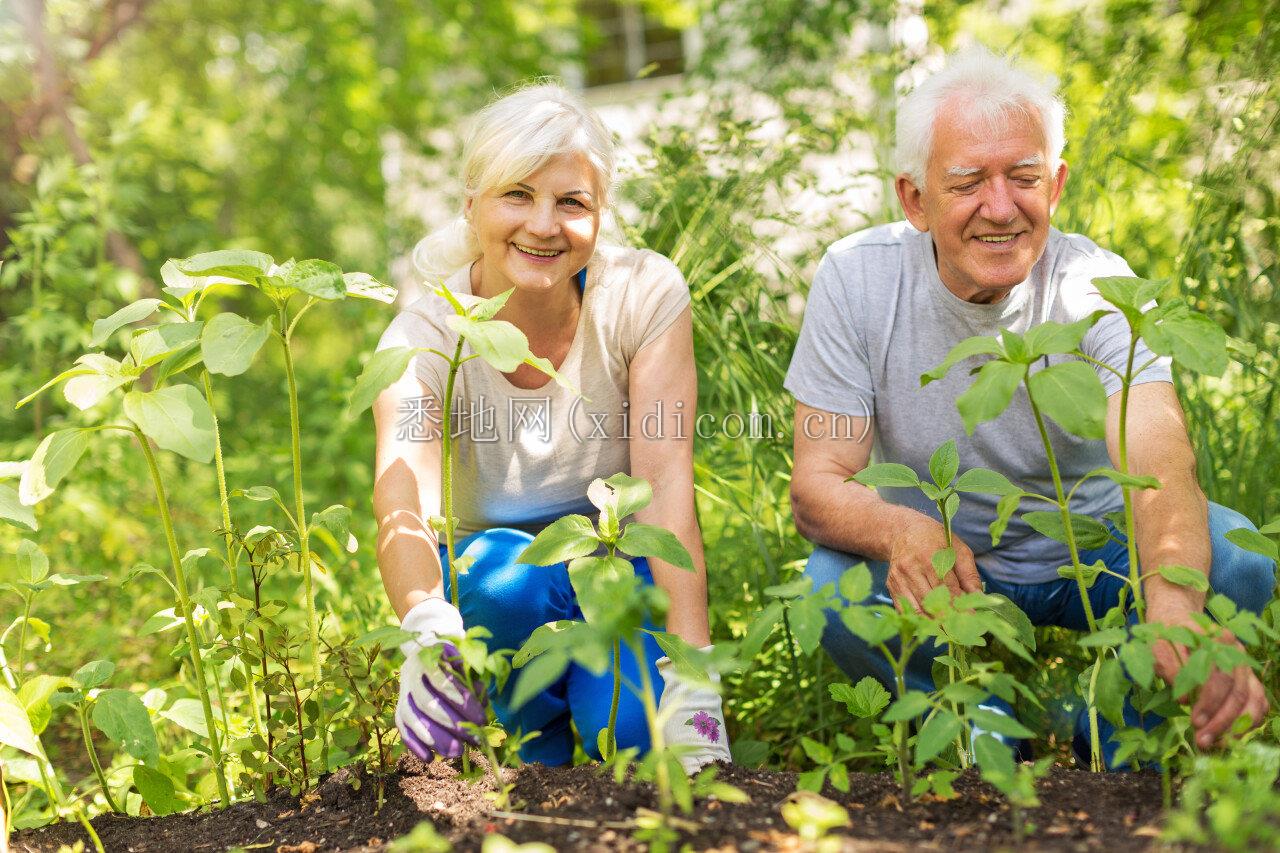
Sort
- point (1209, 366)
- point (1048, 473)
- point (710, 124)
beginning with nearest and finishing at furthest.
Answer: point (1209, 366) → point (1048, 473) → point (710, 124)

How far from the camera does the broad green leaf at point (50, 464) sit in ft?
4.00

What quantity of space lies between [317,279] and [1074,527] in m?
1.01

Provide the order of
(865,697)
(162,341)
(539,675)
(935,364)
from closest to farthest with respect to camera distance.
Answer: (539,675) → (162,341) → (865,697) → (935,364)

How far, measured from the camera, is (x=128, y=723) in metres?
1.35

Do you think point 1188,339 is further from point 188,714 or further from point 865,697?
point 188,714

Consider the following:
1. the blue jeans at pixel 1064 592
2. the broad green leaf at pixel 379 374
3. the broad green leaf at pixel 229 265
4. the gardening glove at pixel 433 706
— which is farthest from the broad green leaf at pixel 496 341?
the blue jeans at pixel 1064 592

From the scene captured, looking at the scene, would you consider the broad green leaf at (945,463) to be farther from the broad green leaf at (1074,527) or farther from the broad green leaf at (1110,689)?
the broad green leaf at (1110,689)

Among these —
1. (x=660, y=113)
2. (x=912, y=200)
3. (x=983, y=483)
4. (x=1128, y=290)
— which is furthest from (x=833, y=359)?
(x=660, y=113)

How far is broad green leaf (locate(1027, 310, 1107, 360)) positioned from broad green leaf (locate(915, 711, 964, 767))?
0.39m

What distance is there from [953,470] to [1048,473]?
0.70m

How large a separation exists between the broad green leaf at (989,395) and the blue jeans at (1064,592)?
820 millimetres

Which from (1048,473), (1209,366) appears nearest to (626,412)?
(1048,473)

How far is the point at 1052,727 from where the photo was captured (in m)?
2.05

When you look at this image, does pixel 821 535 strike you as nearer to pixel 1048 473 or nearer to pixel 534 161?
pixel 1048 473
